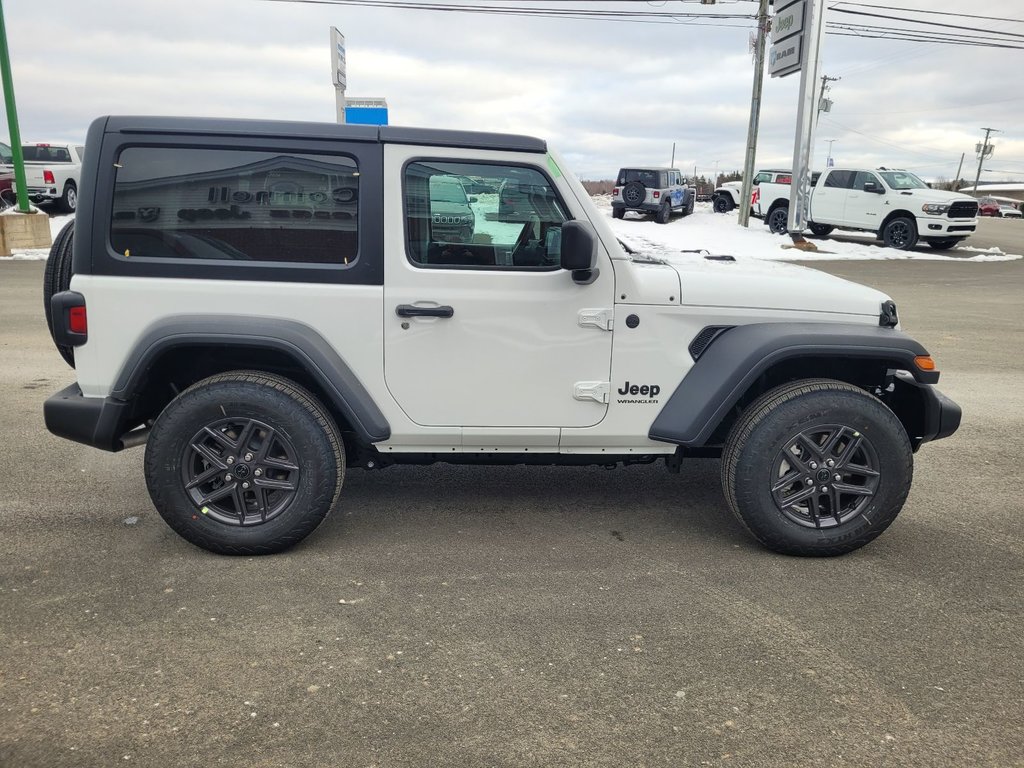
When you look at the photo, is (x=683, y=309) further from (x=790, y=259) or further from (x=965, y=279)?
(x=790, y=259)

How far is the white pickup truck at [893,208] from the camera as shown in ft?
64.5

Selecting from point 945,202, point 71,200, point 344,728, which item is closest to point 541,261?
point 344,728

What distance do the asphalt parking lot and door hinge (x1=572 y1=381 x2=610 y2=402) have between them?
2.41 feet

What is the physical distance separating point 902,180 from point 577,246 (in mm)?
20084

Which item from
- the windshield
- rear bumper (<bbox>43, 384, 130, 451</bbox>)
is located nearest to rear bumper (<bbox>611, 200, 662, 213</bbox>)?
the windshield

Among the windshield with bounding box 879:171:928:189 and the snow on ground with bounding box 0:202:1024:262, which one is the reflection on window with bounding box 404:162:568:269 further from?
the windshield with bounding box 879:171:928:189

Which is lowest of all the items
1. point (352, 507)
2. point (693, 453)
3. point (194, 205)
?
point (352, 507)

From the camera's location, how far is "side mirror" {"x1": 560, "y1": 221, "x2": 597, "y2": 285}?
3.42 metres

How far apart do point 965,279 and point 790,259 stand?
4.21 meters

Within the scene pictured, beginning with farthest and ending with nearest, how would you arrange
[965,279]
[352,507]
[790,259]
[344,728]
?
[790,259] < [965,279] < [352,507] < [344,728]

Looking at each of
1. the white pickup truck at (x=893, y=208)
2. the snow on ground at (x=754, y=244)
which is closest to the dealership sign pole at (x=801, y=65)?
the white pickup truck at (x=893, y=208)

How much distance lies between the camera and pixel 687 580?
353 centimetres

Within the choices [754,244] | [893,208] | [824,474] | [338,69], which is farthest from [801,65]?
[824,474]

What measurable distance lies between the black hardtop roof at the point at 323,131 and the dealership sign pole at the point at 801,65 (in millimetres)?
18439
